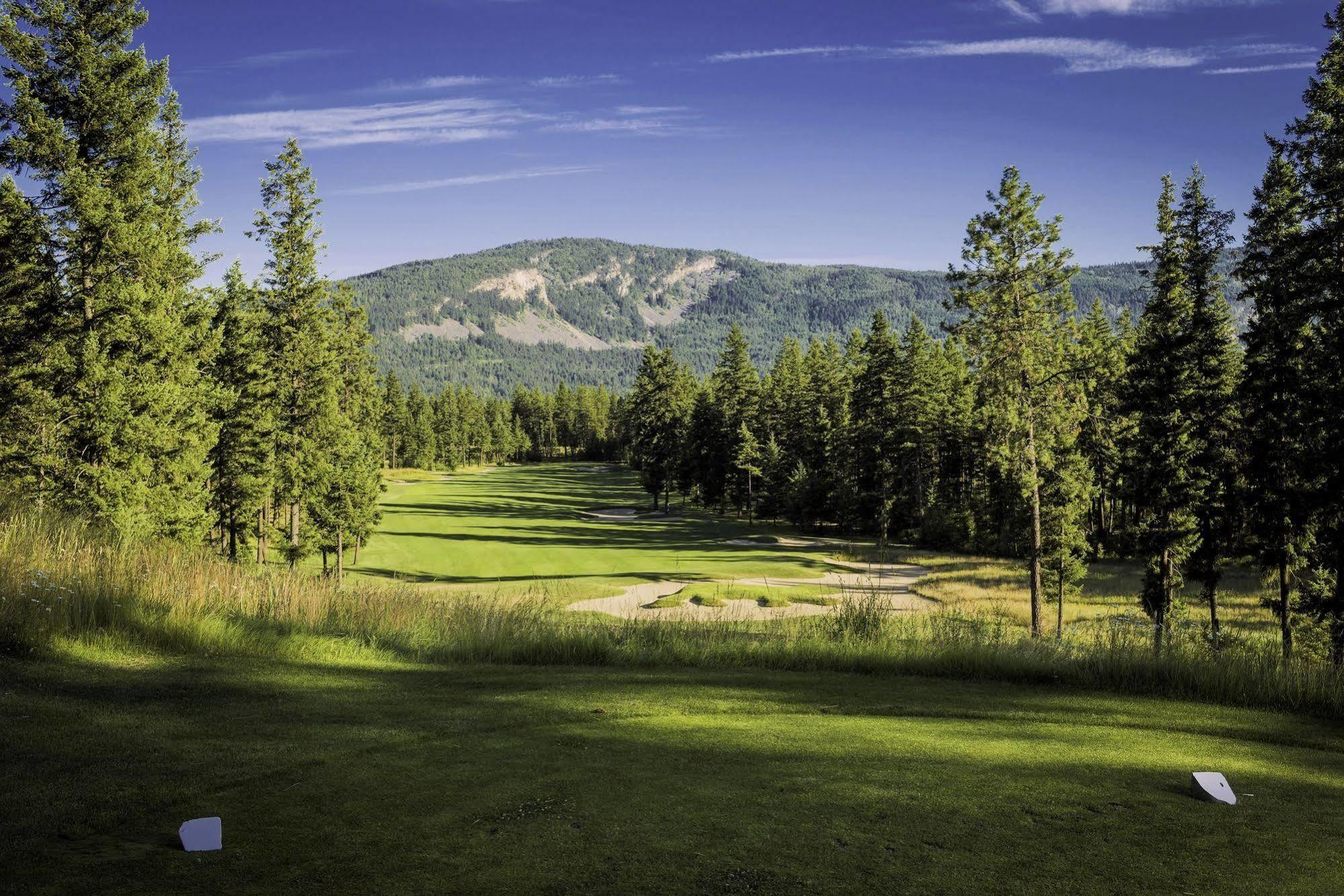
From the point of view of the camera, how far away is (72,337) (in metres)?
25.1

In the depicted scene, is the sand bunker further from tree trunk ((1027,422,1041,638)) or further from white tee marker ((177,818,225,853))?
white tee marker ((177,818,225,853))

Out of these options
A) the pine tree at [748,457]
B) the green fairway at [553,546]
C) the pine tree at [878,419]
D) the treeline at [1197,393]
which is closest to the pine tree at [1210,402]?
the treeline at [1197,393]

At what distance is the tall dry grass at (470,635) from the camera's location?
26.9ft

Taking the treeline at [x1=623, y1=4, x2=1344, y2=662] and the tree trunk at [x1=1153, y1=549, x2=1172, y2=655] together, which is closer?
the treeline at [x1=623, y1=4, x2=1344, y2=662]

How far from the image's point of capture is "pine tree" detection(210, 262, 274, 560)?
1491 inches

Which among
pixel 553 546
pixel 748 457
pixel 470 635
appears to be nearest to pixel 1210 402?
pixel 470 635

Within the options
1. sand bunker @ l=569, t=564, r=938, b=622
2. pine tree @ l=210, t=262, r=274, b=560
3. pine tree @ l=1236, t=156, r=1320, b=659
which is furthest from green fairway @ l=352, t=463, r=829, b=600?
pine tree @ l=1236, t=156, r=1320, b=659

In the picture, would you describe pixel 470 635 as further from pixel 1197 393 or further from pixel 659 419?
pixel 659 419

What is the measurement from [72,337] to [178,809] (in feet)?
85.5

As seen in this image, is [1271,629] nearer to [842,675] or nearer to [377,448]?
[842,675]

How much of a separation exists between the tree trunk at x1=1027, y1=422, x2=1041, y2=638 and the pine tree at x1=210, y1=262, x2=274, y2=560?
31.5 meters

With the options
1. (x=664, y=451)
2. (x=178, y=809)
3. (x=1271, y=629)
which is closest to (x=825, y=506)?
(x=664, y=451)

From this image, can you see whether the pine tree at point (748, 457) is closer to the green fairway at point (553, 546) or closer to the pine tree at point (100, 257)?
the green fairway at point (553, 546)

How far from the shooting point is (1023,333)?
29.7 metres
